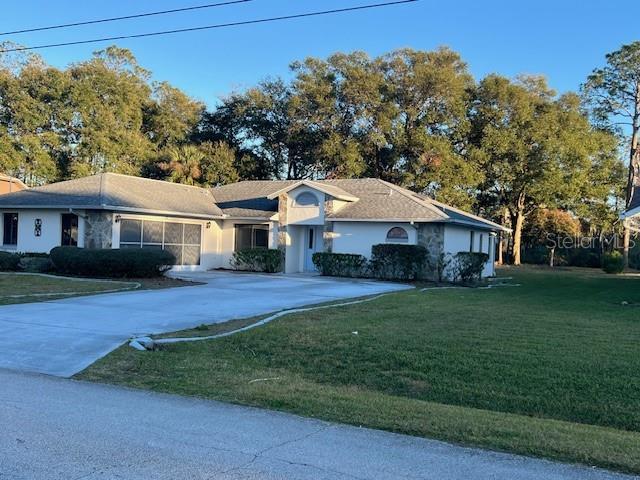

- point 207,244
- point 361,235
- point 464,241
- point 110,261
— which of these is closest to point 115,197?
point 110,261

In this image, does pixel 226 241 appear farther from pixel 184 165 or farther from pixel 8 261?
pixel 184 165

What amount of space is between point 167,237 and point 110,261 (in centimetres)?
585

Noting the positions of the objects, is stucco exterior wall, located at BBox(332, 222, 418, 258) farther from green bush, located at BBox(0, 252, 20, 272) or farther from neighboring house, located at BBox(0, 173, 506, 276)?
green bush, located at BBox(0, 252, 20, 272)

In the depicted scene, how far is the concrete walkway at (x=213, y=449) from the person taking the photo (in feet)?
15.7

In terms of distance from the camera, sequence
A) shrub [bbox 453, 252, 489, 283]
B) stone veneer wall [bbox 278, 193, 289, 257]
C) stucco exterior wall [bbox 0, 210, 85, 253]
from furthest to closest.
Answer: stone veneer wall [bbox 278, 193, 289, 257], shrub [bbox 453, 252, 489, 283], stucco exterior wall [bbox 0, 210, 85, 253]

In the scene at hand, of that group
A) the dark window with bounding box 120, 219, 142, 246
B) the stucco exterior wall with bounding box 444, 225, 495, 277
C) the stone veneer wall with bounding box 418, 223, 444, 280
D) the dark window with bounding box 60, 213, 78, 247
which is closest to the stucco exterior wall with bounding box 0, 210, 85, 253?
the dark window with bounding box 60, 213, 78, 247

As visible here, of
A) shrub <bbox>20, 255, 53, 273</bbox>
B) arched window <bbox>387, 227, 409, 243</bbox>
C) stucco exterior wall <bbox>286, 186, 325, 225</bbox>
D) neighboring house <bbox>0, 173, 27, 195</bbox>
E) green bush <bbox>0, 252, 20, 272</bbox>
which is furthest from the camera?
neighboring house <bbox>0, 173, 27, 195</bbox>

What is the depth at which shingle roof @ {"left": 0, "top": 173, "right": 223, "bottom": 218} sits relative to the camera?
24.7m

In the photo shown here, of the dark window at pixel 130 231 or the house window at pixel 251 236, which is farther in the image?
the house window at pixel 251 236

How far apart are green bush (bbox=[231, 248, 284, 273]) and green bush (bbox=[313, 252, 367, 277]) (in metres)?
1.88

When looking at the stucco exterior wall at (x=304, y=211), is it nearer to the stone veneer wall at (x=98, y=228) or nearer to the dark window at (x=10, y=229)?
the stone veneer wall at (x=98, y=228)

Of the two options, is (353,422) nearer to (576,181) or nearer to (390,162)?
(390,162)

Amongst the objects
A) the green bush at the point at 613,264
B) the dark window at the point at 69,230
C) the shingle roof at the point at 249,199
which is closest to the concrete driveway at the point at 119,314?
the dark window at the point at 69,230

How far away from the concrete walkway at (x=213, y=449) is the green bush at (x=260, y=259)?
21.0 metres
